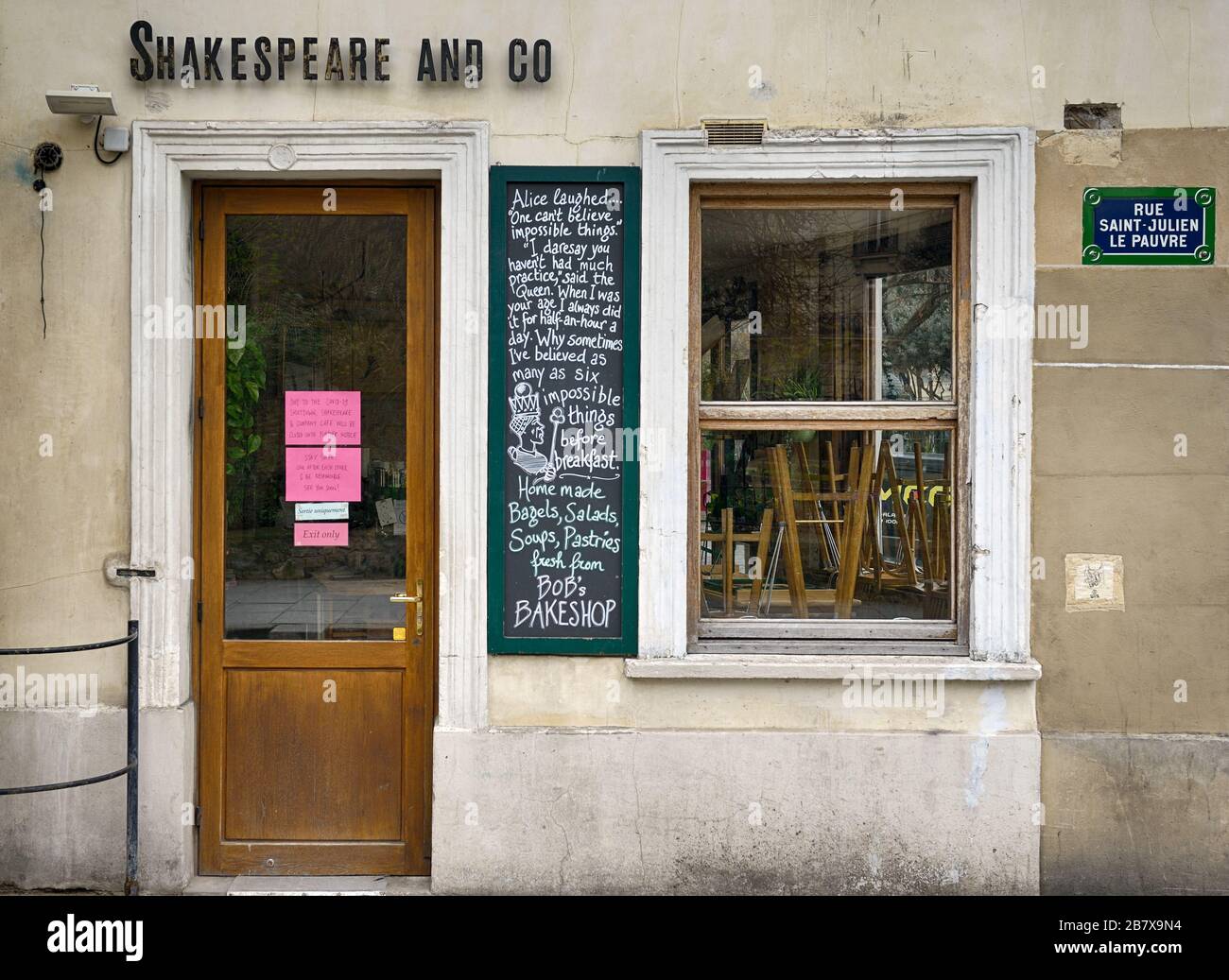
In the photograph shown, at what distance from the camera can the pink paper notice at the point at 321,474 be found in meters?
5.21

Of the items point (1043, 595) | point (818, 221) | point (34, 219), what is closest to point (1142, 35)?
point (818, 221)

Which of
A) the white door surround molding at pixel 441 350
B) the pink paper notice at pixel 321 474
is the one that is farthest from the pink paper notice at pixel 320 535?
the white door surround molding at pixel 441 350

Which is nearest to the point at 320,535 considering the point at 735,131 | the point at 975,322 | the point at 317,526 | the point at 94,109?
the point at 317,526

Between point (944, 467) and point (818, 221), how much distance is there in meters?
1.29

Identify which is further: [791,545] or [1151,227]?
[791,545]

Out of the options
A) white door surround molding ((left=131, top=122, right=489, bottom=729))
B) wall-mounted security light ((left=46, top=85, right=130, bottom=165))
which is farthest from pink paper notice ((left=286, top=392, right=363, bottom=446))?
wall-mounted security light ((left=46, top=85, right=130, bottom=165))

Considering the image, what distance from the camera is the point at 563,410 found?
5.04 metres

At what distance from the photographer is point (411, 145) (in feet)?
16.4

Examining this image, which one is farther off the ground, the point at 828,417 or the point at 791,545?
the point at 828,417

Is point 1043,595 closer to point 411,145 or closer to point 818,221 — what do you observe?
point 818,221

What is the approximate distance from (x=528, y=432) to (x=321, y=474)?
1004mm

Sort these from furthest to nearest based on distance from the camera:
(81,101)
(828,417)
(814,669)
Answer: (828,417)
(814,669)
(81,101)

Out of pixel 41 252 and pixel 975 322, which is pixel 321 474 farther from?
pixel 975 322

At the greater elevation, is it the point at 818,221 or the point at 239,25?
the point at 239,25
